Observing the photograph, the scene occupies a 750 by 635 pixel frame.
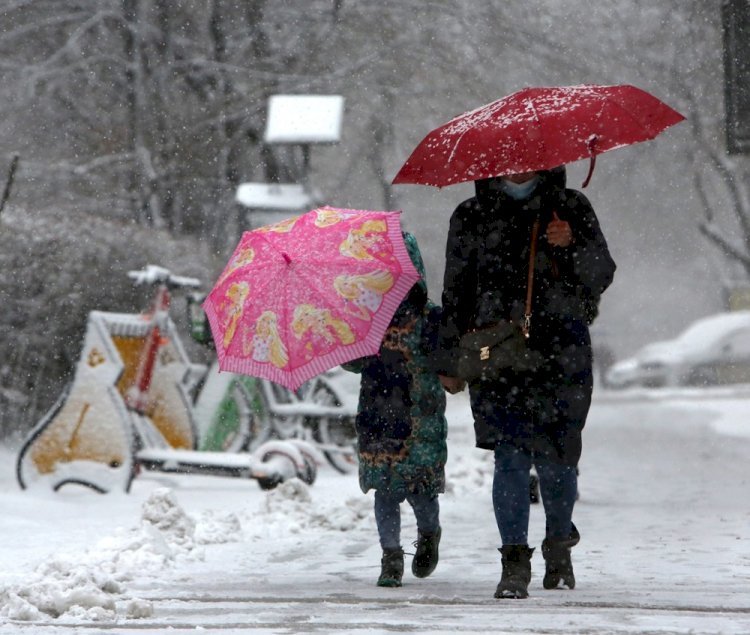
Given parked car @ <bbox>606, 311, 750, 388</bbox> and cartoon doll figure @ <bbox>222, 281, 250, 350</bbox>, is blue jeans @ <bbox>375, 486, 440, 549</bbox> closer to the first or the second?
cartoon doll figure @ <bbox>222, 281, 250, 350</bbox>

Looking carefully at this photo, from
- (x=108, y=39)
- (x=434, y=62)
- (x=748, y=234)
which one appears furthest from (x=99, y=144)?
(x=748, y=234)

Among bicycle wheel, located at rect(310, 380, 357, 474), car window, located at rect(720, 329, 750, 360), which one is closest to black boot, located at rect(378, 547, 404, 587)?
bicycle wheel, located at rect(310, 380, 357, 474)

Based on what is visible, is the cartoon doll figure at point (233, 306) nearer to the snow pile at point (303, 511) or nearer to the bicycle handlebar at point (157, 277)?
the snow pile at point (303, 511)

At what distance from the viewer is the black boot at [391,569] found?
5688 mm

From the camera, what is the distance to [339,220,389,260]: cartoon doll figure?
5.62 metres

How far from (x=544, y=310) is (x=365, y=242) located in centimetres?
85

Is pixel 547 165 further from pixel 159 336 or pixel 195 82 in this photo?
pixel 195 82

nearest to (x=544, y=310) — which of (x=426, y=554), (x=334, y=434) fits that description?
(x=426, y=554)

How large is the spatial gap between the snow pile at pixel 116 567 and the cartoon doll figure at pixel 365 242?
1.52 metres

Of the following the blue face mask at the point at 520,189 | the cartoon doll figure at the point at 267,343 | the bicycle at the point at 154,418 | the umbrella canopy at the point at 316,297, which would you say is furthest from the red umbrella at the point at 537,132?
the bicycle at the point at 154,418

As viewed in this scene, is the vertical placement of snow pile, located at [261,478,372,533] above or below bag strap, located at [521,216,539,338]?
below

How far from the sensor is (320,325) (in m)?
5.57

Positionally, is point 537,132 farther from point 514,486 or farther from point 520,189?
point 514,486

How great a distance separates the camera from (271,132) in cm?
1588
